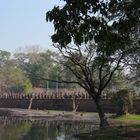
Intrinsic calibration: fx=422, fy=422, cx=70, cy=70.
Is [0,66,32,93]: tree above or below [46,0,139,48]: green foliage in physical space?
above

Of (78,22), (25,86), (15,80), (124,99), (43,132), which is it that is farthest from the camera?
(25,86)

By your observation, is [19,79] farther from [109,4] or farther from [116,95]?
[109,4]

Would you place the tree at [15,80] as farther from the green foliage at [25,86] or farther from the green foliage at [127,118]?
the green foliage at [127,118]

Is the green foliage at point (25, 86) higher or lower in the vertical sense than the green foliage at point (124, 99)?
higher

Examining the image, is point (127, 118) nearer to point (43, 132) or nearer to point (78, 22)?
point (43, 132)

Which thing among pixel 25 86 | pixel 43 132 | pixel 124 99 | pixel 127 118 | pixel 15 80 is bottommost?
pixel 43 132

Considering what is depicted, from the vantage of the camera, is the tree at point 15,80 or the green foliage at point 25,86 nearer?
the green foliage at point 25,86

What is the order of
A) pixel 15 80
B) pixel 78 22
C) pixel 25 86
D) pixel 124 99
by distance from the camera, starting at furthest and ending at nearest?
pixel 25 86 < pixel 15 80 < pixel 124 99 < pixel 78 22

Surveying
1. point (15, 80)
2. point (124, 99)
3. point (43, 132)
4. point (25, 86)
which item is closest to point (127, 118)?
point (124, 99)

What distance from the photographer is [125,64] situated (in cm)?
3850

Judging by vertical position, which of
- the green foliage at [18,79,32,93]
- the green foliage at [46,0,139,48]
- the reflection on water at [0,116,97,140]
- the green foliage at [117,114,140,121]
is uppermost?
the green foliage at [18,79,32,93]

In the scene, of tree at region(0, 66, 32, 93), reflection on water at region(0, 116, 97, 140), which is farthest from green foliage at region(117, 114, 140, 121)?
tree at region(0, 66, 32, 93)

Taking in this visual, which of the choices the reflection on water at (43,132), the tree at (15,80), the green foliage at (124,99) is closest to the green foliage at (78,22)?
the reflection on water at (43,132)

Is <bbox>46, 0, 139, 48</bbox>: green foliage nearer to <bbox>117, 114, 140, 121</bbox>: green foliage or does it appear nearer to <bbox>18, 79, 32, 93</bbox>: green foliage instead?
<bbox>117, 114, 140, 121</bbox>: green foliage
